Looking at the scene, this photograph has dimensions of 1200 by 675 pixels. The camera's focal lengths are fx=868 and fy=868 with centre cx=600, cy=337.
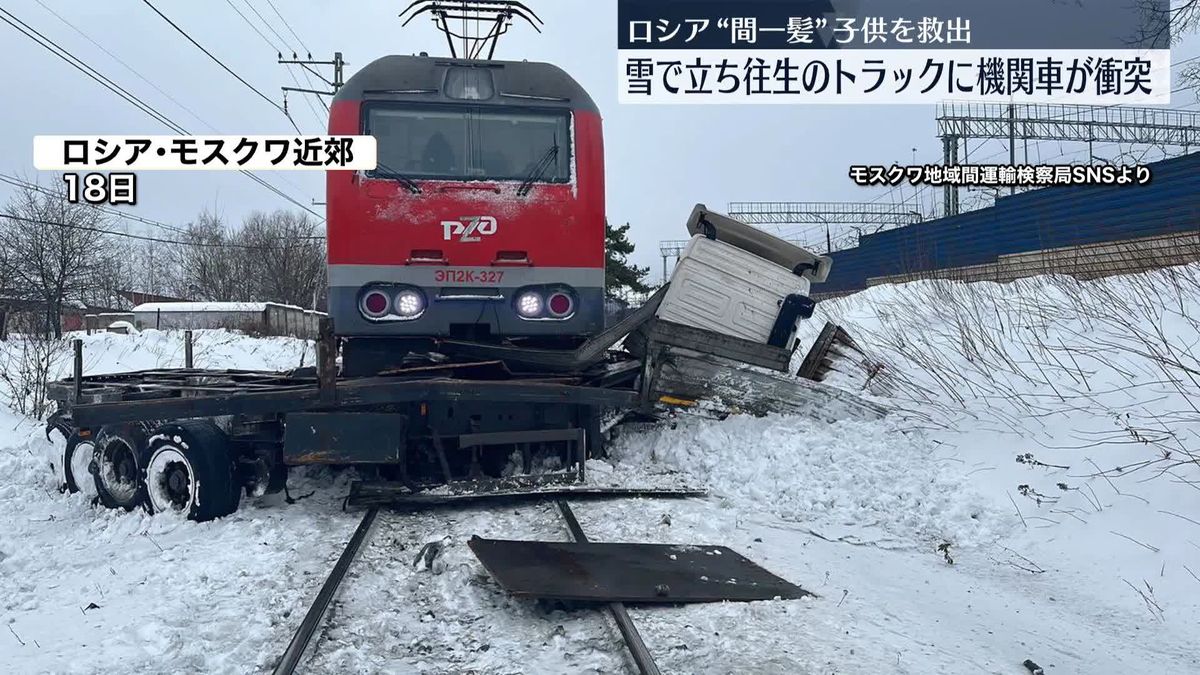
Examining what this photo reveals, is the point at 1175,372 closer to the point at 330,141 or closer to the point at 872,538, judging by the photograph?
the point at 872,538

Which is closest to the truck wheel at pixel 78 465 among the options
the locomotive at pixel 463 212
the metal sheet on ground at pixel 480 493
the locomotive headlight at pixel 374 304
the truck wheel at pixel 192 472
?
the truck wheel at pixel 192 472

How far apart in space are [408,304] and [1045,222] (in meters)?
13.5

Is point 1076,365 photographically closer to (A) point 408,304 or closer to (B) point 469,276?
(B) point 469,276

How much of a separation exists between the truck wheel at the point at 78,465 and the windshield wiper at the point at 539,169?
160 inches

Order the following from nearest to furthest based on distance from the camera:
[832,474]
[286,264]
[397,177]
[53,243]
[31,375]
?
1. [832,474]
2. [397,177]
3. [31,375]
4. [53,243]
5. [286,264]

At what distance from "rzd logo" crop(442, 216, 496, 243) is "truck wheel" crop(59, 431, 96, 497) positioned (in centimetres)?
334

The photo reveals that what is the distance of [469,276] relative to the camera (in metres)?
7.26

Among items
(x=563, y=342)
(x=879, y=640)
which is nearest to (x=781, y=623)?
(x=879, y=640)

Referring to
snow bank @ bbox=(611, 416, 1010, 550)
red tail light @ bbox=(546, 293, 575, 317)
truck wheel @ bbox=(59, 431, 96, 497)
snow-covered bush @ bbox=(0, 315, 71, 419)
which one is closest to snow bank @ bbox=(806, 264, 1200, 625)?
snow bank @ bbox=(611, 416, 1010, 550)

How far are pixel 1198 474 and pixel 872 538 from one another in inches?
80.6

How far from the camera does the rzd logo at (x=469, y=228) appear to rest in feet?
23.7

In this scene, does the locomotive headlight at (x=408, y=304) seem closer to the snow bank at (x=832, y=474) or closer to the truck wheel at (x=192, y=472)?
the truck wheel at (x=192, y=472)

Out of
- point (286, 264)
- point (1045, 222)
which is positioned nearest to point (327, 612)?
point (1045, 222)

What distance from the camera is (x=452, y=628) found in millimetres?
4176
